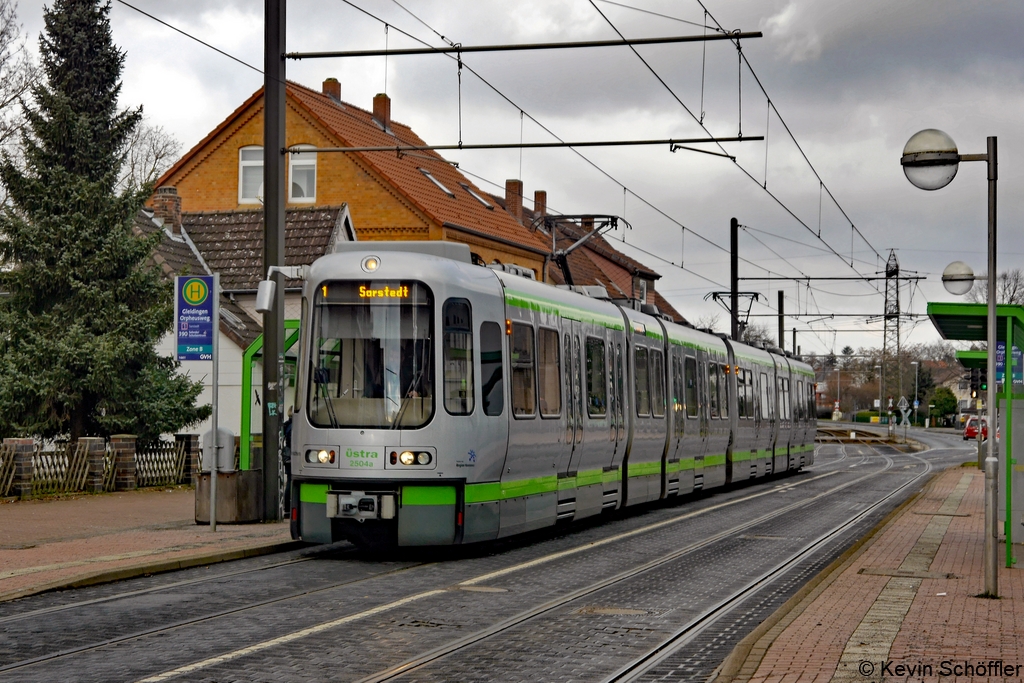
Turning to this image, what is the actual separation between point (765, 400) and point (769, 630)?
80.7 feet

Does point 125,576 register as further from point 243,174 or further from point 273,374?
point 243,174

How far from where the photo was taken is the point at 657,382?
22969 millimetres

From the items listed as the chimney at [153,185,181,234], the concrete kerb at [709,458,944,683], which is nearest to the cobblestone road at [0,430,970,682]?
the concrete kerb at [709,458,944,683]

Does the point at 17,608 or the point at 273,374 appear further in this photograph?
the point at 273,374

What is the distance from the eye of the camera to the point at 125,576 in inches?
505

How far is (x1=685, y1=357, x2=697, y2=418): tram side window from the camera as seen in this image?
25270 mm

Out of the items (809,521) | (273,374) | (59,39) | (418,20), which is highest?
(59,39)

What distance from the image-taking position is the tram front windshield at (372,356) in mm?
14148

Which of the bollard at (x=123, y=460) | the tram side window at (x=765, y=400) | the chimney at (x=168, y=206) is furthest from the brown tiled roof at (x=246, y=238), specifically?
the tram side window at (x=765, y=400)

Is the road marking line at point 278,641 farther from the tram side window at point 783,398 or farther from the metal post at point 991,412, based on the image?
the tram side window at point 783,398

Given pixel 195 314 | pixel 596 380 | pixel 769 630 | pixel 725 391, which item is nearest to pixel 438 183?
pixel 725 391

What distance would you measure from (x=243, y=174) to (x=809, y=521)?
29.7m

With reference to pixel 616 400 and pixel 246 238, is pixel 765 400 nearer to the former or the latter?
pixel 616 400

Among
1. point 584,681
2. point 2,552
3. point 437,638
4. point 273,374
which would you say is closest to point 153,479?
point 273,374
